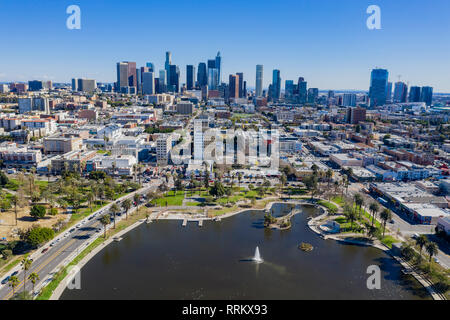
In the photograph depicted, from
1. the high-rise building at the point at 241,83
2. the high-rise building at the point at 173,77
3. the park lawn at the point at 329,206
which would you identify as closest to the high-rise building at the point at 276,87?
the high-rise building at the point at 241,83

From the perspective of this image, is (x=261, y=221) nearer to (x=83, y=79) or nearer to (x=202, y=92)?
(x=202, y=92)

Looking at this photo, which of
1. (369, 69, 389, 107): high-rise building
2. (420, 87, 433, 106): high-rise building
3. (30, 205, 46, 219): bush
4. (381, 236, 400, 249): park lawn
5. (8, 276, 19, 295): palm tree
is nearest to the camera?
(8, 276, 19, 295): palm tree

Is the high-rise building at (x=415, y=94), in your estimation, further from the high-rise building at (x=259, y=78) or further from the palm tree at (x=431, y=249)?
the palm tree at (x=431, y=249)

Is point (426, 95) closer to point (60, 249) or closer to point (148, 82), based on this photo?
point (148, 82)

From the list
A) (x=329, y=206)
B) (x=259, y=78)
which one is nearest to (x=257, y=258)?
(x=329, y=206)

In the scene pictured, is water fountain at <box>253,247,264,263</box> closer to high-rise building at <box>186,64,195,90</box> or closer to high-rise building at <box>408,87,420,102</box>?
high-rise building at <box>408,87,420,102</box>

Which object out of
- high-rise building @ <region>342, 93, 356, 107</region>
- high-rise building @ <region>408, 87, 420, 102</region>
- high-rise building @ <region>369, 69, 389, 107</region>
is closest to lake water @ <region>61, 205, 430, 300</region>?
high-rise building @ <region>342, 93, 356, 107</region>

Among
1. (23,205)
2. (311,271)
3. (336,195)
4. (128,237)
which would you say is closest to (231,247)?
(311,271)
